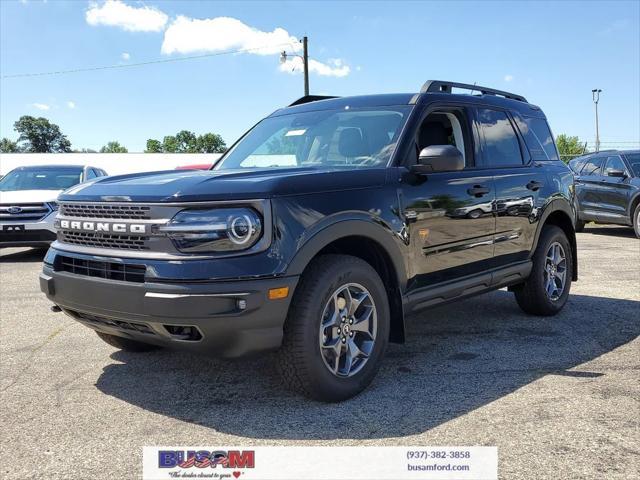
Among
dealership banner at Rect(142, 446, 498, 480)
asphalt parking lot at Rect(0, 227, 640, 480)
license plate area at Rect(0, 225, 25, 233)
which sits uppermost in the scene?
license plate area at Rect(0, 225, 25, 233)

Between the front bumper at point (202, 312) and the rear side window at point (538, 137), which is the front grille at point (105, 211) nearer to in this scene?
the front bumper at point (202, 312)

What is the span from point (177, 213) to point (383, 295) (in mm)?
1373

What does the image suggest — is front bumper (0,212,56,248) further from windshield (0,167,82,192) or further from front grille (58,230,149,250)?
front grille (58,230,149,250)

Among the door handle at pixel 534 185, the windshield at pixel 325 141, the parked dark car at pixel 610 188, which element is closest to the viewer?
the windshield at pixel 325 141

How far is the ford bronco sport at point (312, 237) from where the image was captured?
Result: 3035 mm

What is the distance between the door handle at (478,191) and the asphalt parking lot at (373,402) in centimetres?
119

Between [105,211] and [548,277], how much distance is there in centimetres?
408

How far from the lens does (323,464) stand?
2.55 meters

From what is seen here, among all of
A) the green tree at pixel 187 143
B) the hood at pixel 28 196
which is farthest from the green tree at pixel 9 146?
the hood at pixel 28 196

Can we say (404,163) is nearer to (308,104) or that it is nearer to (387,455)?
(308,104)

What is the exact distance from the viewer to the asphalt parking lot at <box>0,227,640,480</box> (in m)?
2.87

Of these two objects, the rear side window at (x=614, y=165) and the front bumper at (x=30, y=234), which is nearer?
the front bumper at (x=30, y=234)

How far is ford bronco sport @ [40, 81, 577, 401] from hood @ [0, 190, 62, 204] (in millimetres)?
6229

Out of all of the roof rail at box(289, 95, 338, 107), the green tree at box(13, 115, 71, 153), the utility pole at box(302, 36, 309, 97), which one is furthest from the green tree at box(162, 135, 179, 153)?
the roof rail at box(289, 95, 338, 107)
